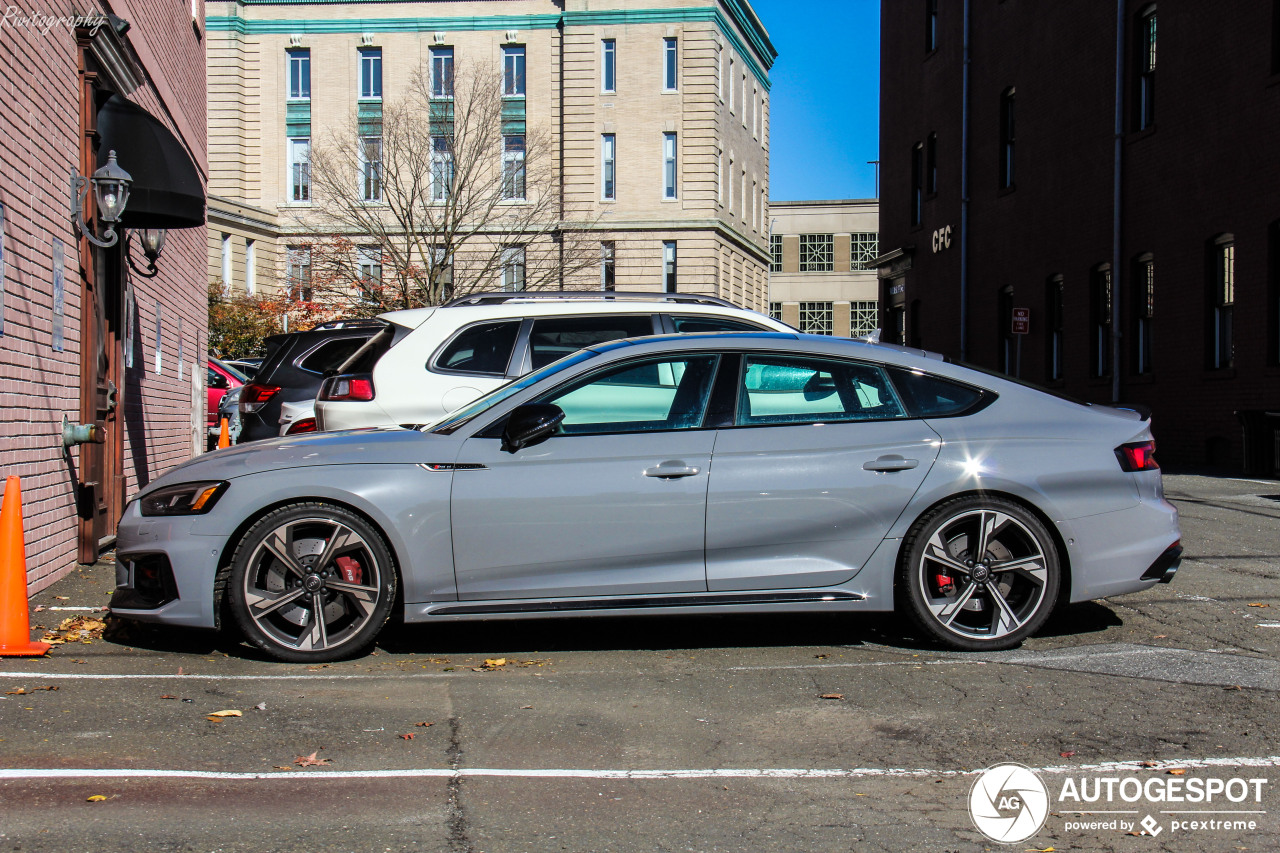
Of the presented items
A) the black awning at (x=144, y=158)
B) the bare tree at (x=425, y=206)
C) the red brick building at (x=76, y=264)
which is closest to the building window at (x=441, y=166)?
the bare tree at (x=425, y=206)

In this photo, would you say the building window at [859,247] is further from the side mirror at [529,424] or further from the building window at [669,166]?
the side mirror at [529,424]

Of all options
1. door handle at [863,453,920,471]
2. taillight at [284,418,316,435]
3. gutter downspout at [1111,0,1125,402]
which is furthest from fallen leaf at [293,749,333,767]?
gutter downspout at [1111,0,1125,402]

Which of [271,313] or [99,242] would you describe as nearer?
[99,242]

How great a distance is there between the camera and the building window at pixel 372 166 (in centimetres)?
4205

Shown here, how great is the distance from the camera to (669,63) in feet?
175

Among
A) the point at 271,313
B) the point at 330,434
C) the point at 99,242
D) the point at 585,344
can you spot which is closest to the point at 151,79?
the point at 99,242

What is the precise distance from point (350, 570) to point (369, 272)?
36.9 m

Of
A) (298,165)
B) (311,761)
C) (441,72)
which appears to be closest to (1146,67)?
(311,761)

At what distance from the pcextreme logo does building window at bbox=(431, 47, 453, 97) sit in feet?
133

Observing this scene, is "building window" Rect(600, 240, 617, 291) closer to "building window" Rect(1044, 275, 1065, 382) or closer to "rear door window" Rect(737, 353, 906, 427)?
"building window" Rect(1044, 275, 1065, 382)

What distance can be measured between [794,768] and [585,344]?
534 cm

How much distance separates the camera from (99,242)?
30.5ft

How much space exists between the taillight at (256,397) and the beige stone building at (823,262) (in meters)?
63.6

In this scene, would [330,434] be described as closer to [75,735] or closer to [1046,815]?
[75,735]
